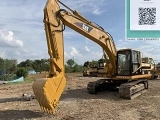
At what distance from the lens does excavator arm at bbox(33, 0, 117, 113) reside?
317 inches

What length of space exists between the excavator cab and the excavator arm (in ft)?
6.14

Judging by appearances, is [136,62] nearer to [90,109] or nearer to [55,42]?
[90,109]

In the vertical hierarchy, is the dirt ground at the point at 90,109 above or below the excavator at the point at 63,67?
below

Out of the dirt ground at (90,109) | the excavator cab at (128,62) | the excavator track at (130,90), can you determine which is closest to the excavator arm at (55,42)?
the dirt ground at (90,109)

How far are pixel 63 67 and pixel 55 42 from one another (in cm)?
87

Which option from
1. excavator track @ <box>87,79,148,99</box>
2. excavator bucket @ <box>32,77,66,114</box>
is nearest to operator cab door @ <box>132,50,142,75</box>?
excavator track @ <box>87,79,148,99</box>

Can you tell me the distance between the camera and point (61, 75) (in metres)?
8.97

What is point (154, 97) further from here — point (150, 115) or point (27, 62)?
point (27, 62)

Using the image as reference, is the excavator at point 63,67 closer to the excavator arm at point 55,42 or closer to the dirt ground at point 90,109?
the excavator arm at point 55,42

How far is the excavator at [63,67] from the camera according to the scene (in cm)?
820

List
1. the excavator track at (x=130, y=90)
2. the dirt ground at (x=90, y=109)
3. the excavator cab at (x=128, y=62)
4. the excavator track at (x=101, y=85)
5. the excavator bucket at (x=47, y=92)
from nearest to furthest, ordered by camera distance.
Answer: the excavator bucket at (x=47, y=92) < the dirt ground at (x=90, y=109) < the excavator track at (x=130, y=90) < the excavator cab at (x=128, y=62) < the excavator track at (x=101, y=85)

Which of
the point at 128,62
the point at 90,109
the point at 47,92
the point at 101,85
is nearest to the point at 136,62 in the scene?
the point at 128,62

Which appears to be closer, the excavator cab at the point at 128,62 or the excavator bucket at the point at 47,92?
the excavator bucket at the point at 47,92

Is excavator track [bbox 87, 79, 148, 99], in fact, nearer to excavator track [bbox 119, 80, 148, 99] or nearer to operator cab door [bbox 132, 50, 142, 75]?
excavator track [bbox 119, 80, 148, 99]
